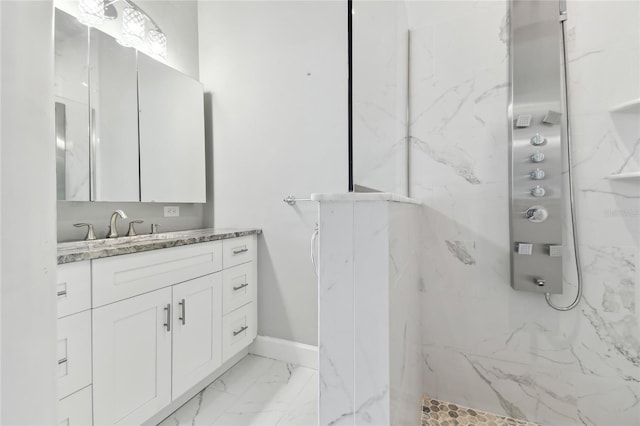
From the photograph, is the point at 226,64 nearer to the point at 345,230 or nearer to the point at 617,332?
the point at 345,230

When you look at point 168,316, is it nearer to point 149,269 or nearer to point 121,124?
point 149,269

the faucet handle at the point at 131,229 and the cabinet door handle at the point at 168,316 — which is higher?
the faucet handle at the point at 131,229

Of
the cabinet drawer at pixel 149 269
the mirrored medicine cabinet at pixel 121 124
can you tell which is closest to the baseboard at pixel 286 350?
the cabinet drawer at pixel 149 269

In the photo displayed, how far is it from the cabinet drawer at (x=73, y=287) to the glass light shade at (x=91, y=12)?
1.32 meters

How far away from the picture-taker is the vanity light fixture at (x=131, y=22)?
156cm

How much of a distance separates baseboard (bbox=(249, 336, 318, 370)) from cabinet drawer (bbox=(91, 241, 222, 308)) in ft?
2.29

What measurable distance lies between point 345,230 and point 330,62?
60.2 inches

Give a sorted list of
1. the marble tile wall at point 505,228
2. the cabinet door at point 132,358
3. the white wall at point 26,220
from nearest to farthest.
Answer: the white wall at point 26,220 → the cabinet door at point 132,358 → the marble tile wall at point 505,228

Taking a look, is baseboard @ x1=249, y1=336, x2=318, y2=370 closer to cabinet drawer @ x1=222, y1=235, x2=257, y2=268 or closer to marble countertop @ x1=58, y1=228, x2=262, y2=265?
cabinet drawer @ x1=222, y1=235, x2=257, y2=268

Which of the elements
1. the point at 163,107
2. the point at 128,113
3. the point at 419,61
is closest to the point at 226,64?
the point at 163,107

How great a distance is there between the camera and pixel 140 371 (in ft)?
4.17

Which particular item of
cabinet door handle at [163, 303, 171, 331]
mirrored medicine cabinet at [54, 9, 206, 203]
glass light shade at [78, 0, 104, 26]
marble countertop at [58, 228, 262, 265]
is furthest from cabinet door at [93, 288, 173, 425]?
glass light shade at [78, 0, 104, 26]

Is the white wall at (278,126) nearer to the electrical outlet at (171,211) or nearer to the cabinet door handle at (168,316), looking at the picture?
the electrical outlet at (171,211)

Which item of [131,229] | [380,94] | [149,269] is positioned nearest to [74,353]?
[149,269]
